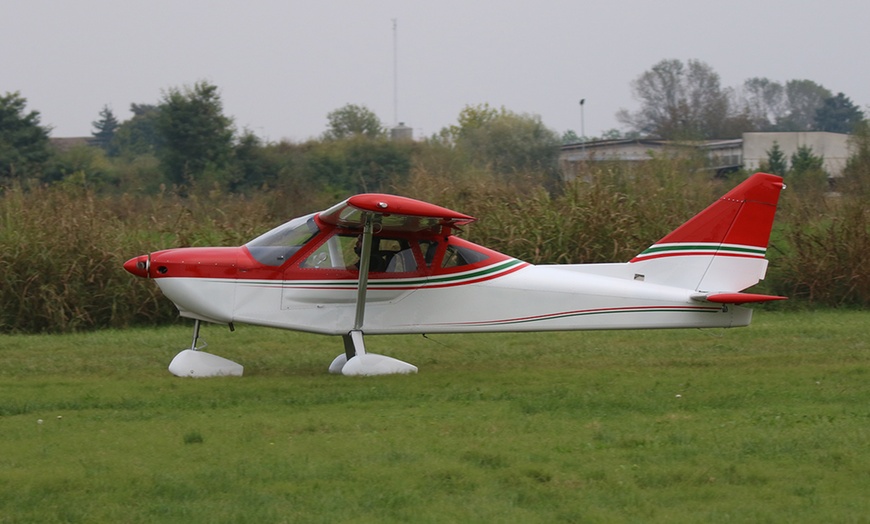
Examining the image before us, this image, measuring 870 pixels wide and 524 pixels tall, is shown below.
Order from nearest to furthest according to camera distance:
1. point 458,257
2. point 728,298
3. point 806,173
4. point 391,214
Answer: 1. point 391,214
2. point 728,298
3. point 458,257
4. point 806,173

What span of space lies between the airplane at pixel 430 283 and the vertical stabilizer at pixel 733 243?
1 cm

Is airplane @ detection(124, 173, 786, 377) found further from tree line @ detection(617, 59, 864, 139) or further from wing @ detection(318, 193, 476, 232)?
tree line @ detection(617, 59, 864, 139)

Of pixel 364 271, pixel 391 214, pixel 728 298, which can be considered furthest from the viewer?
pixel 728 298

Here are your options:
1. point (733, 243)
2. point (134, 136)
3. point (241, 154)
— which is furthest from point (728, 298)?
point (134, 136)

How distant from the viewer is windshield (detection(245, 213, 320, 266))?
10172 mm

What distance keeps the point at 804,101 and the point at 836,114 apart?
8.76m

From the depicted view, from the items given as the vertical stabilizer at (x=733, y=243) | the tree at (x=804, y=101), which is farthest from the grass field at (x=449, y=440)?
the tree at (x=804, y=101)

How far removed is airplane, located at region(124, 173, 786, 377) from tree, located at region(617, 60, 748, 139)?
68.9 m

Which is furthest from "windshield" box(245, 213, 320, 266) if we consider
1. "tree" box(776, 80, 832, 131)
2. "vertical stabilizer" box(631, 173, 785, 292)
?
"tree" box(776, 80, 832, 131)

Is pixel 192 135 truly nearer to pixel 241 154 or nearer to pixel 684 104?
pixel 241 154

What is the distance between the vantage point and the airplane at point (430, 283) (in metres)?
10.0

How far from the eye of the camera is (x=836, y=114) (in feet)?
358

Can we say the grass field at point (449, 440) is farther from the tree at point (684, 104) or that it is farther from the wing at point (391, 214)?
the tree at point (684, 104)

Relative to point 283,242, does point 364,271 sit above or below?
below
